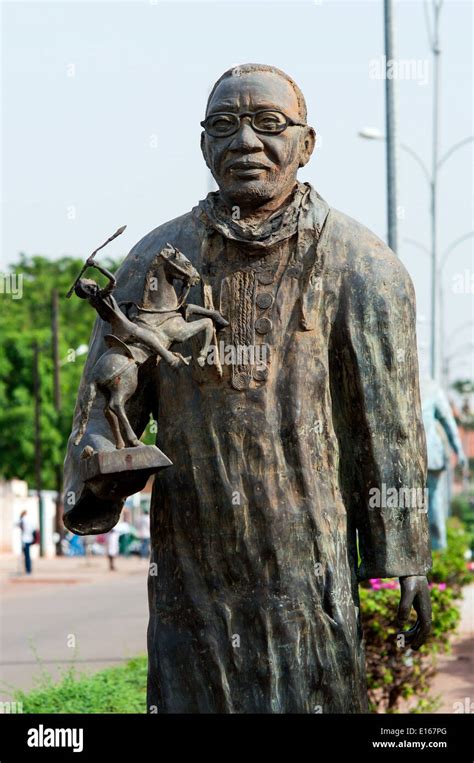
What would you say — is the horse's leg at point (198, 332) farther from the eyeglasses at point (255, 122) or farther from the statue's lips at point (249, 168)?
the eyeglasses at point (255, 122)

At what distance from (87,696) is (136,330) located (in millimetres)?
4832

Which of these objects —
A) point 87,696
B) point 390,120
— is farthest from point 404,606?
point 390,120

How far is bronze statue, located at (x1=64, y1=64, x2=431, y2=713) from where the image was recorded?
196 inches

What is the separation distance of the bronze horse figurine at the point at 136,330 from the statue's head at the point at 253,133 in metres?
0.33

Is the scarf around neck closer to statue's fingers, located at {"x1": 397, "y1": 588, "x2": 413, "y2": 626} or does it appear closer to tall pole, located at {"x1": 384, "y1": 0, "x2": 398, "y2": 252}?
statue's fingers, located at {"x1": 397, "y1": 588, "x2": 413, "y2": 626}

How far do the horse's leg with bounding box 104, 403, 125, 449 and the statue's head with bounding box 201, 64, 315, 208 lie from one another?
89cm

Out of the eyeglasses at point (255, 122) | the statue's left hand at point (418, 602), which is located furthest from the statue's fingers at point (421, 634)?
the eyeglasses at point (255, 122)

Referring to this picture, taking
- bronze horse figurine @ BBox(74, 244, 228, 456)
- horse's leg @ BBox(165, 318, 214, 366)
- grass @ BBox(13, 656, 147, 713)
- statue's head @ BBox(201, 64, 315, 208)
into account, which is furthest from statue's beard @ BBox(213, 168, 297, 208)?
grass @ BBox(13, 656, 147, 713)

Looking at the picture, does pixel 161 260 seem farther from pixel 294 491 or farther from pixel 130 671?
pixel 130 671

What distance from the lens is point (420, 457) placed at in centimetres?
525

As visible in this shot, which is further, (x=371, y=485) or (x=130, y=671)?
(x=130, y=671)

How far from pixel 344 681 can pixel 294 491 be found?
2.03 ft

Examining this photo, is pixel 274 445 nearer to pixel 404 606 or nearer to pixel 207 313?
pixel 207 313
